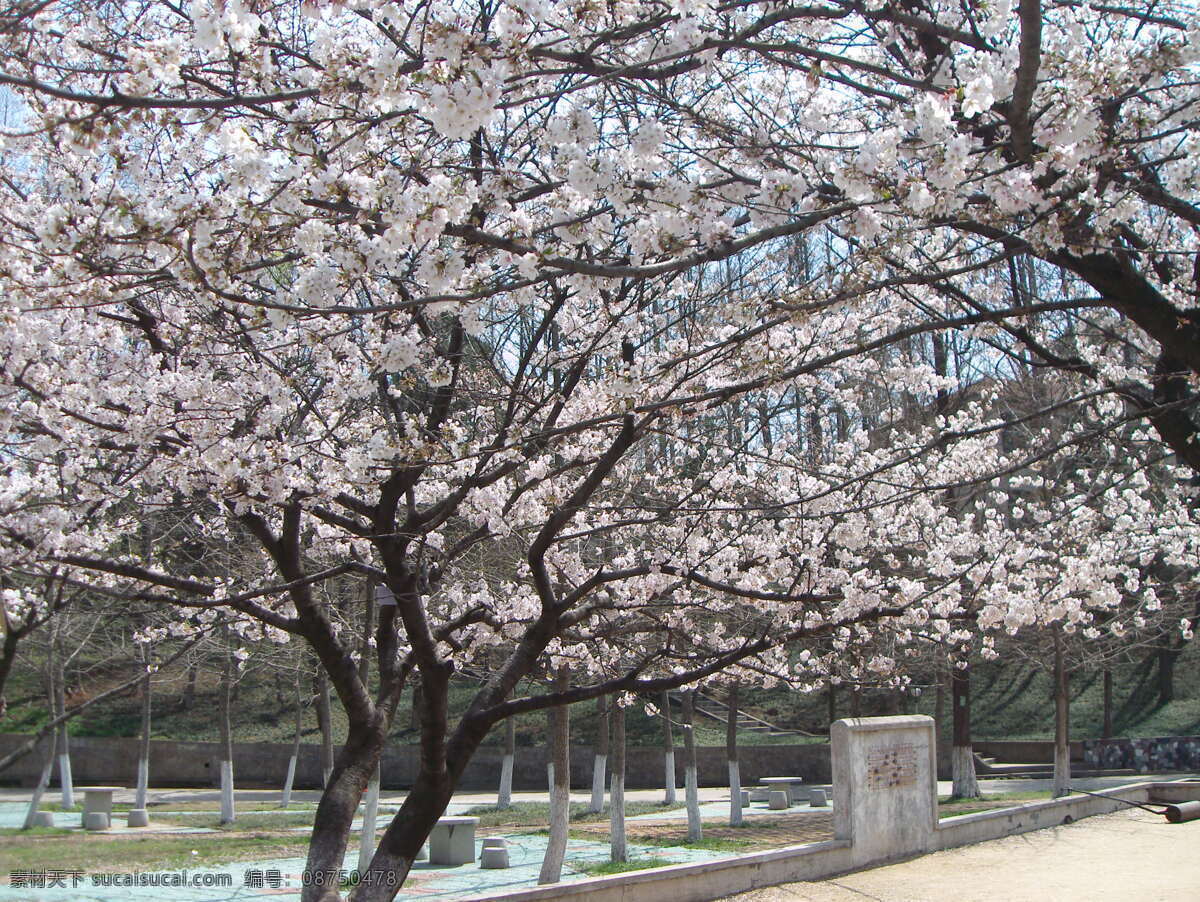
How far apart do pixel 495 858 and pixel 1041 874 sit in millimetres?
6137

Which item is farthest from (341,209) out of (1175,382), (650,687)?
(1175,382)

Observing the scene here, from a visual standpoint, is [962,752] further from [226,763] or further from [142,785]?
[142,785]

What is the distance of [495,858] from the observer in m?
12.4

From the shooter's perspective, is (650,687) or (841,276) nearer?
(841,276)

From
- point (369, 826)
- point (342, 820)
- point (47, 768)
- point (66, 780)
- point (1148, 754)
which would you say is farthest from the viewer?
point (1148, 754)

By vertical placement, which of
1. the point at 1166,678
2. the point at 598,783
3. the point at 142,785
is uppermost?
the point at 1166,678

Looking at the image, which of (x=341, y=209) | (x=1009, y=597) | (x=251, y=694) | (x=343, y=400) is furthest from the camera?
(x=251, y=694)

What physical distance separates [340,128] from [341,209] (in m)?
0.70

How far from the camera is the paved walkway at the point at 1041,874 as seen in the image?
9.19 meters

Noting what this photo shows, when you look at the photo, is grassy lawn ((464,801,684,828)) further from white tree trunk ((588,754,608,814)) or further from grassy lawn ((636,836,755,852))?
grassy lawn ((636,836,755,852))

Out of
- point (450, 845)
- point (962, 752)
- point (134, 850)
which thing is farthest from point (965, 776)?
point (134, 850)

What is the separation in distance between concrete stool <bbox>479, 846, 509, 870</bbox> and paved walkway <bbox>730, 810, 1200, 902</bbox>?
13.0ft

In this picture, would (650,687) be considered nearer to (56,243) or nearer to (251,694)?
(56,243)

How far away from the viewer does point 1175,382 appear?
562 cm
